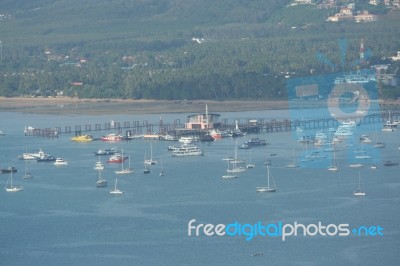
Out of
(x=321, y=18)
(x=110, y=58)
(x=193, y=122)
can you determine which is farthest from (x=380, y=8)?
(x=193, y=122)

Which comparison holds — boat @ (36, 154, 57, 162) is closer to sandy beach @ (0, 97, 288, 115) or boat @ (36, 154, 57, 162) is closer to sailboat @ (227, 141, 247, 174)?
sailboat @ (227, 141, 247, 174)

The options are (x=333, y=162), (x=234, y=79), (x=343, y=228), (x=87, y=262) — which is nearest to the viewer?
(x=87, y=262)

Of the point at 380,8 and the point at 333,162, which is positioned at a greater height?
the point at 380,8

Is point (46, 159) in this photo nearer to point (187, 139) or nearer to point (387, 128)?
point (187, 139)

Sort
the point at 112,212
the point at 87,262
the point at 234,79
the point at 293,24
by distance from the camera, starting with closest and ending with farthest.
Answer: the point at 87,262, the point at 112,212, the point at 234,79, the point at 293,24

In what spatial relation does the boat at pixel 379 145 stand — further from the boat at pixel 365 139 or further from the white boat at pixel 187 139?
the white boat at pixel 187 139

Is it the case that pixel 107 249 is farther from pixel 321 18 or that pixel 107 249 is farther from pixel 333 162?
pixel 321 18

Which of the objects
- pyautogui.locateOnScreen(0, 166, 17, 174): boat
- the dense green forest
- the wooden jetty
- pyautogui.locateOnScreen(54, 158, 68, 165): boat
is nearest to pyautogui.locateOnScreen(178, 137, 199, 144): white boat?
the wooden jetty
